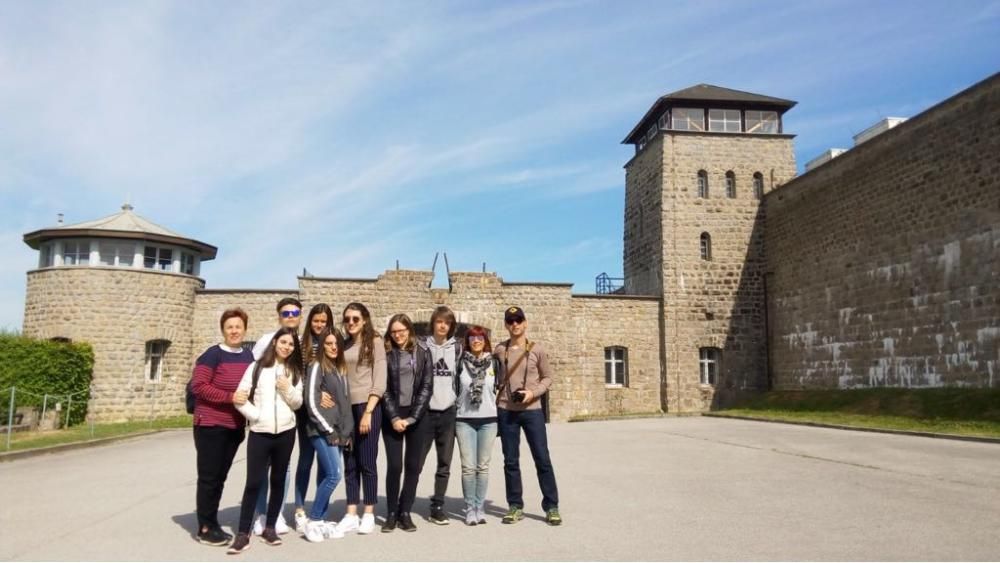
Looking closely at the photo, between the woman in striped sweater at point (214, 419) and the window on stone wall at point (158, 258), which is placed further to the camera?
the window on stone wall at point (158, 258)

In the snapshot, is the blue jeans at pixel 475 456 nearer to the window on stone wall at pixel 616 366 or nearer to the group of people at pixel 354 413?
the group of people at pixel 354 413

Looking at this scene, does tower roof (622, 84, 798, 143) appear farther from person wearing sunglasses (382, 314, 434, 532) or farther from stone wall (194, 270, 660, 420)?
person wearing sunglasses (382, 314, 434, 532)

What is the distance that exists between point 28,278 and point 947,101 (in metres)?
24.6

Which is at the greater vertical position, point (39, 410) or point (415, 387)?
point (415, 387)

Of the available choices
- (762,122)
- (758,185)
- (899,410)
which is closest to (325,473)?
(899,410)

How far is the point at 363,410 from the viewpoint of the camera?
593cm

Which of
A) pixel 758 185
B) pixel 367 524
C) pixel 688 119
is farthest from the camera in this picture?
pixel 688 119

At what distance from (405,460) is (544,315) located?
55.8 feet

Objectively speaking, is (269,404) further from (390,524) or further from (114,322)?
(114,322)

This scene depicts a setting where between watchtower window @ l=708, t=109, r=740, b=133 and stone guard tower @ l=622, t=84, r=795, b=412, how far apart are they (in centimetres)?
3

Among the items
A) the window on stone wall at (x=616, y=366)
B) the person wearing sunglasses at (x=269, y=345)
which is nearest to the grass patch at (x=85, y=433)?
the person wearing sunglasses at (x=269, y=345)

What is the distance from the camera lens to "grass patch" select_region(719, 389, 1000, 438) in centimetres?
1419

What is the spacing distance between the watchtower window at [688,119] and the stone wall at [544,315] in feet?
20.8

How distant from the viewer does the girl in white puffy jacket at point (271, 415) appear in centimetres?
547
